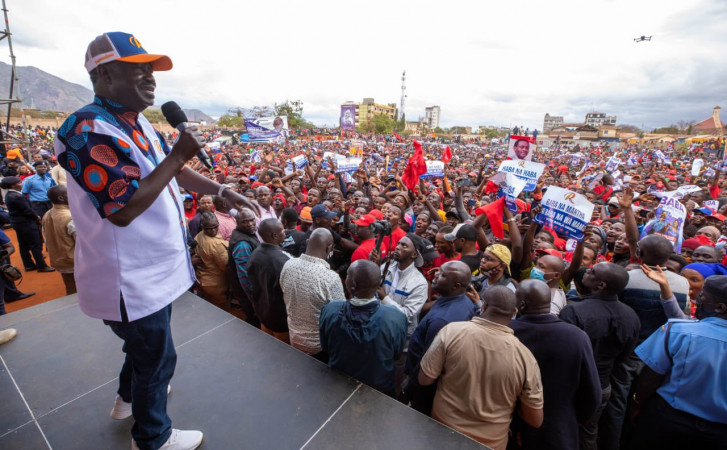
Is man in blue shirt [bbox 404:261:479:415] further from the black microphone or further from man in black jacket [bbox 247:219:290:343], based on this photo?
the black microphone

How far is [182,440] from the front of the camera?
64.7 inches

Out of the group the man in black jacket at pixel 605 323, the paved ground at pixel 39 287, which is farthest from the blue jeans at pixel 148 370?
the paved ground at pixel 39 287

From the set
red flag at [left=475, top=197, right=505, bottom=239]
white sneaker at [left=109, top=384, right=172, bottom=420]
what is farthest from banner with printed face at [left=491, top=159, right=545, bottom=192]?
white sneaker at [left=109, top=384, right=172, bottom=420]

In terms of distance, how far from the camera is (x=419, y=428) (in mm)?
1830

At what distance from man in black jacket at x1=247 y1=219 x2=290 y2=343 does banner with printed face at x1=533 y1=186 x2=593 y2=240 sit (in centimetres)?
318

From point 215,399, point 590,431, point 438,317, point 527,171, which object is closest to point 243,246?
point 215,399

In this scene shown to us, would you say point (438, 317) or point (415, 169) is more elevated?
point (415, 169)

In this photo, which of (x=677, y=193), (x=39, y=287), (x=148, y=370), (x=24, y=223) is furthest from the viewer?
(x=24, y=223)

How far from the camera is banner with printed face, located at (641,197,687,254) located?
4320 millimetres

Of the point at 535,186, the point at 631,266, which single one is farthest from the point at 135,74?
the point at 535,186

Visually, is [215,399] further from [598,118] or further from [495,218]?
[598,118]

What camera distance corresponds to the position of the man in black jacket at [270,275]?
301 cm

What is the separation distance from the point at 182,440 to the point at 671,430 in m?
2.88

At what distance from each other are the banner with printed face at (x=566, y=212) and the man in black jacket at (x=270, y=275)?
3177mm
